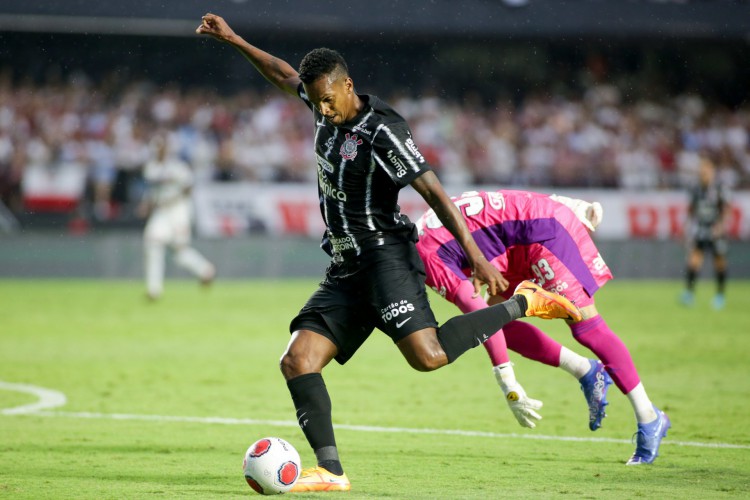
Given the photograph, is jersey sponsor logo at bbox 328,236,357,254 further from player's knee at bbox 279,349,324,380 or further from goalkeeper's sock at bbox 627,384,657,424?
goalkeeper's sock at bbox 627,384,657,424

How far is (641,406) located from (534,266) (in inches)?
44.5

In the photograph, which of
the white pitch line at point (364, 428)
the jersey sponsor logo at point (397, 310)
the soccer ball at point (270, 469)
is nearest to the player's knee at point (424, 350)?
the jersey sponsor logo at point (397, 310)

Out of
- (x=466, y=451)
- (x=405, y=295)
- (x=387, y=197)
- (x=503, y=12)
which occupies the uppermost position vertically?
(x=503, y=12)

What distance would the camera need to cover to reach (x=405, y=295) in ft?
18.8

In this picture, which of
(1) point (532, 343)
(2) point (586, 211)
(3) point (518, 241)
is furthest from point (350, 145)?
(2) point (586, 211)

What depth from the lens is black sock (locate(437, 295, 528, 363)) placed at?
5777 millimetres

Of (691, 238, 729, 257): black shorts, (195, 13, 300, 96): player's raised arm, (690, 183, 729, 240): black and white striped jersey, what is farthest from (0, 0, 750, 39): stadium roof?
(195, 13, 300, 96): player's raised arm

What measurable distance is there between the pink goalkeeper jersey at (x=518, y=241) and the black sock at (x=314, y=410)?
4.86 feet

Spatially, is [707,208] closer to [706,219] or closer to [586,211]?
[706,219]

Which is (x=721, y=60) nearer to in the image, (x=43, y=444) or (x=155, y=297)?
(x=155, y=297)

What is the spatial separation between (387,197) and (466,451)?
2.02 m

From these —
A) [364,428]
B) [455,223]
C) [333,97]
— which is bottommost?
[364,428]

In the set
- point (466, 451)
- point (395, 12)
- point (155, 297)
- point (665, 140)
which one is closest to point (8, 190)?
point (155, 297)

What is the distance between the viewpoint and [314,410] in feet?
18.8
